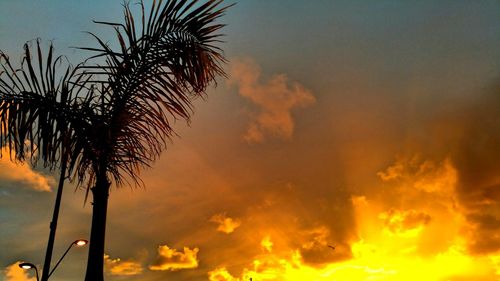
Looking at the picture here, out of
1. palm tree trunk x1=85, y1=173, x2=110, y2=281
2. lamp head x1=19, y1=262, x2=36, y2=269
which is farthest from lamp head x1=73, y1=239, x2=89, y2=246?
palm tree trunk x1=85, y1=173, x2=110, y2=281

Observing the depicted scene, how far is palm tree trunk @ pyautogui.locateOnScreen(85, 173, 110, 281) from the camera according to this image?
4723 millimetres

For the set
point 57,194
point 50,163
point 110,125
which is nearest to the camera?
point 50,163

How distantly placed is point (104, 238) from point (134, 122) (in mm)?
1454

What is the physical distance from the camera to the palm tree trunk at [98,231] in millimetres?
4723

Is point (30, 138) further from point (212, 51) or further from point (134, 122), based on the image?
point (212, 51)

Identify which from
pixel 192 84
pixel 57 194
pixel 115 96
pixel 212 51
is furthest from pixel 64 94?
pixel 57 194

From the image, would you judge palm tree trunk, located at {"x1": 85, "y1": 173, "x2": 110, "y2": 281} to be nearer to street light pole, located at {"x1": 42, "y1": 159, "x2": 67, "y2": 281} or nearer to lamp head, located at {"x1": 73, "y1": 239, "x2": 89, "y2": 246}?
street light pole, located at {"x1": 42, "y1": 159, "x2": 67, "y2": 281}

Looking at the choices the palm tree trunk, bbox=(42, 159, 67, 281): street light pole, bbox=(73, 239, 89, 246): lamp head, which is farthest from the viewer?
bbox=(73, 239, 89, 246): lamp head

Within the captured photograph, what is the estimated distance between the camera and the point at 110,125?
5.26 meters

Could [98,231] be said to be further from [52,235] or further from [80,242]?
[80,242]

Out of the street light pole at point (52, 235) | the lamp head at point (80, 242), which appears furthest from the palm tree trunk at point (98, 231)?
the lamp head at point (80, 242)

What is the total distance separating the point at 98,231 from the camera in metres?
4.98

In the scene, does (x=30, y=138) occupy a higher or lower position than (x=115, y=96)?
lower

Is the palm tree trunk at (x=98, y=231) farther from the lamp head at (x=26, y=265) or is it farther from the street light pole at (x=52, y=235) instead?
the lamp head at (x=26, y=265)
